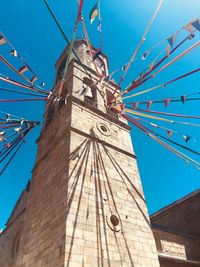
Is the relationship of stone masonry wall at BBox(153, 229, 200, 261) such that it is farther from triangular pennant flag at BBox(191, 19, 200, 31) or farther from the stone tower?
triangular pennant flag at BBox(191, 19, 200, 31)

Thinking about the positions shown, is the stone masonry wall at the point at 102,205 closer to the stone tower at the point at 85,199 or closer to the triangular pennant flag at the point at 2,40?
the stone tower at the point at 85,199

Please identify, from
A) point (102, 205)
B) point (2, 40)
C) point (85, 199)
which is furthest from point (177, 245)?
point (2, 40)

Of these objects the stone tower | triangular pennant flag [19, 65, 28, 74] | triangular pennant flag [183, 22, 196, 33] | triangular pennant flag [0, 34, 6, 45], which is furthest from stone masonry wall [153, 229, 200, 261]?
triangular pennant flag [0, 34, 6, 45]

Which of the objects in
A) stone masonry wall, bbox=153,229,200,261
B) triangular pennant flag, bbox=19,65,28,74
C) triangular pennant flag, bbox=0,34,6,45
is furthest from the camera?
stone masonry wall, bbox=153,229,200,261

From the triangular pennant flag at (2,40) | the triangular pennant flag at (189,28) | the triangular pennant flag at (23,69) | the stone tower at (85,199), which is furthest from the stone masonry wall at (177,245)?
the triangular pennant flag at (2,40)

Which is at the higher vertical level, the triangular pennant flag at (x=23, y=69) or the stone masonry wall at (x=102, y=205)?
the triangular pennant flag at (x=23, y=69)

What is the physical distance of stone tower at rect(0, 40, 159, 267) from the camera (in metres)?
6.18

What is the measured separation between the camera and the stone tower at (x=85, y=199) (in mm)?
6184

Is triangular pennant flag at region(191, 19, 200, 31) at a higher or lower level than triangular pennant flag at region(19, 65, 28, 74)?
lower

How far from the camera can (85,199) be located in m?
6.99

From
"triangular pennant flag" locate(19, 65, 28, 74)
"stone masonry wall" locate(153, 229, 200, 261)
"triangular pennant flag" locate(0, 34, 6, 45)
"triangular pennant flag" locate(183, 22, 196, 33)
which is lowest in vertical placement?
"stone masonry wall" locate(153, 229, 200, 261)

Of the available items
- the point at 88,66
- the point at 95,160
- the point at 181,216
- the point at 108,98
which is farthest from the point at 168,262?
the point at 88,66

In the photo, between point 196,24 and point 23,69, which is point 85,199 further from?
point 196,24

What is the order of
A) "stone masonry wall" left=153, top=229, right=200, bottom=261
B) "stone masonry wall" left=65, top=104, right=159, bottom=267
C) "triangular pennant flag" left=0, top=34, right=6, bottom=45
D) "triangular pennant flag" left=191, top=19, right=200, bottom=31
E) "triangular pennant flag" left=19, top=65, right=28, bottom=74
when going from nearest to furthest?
"triangular pennant flag" left=191, top=19, right=200, bottom=31
"stone masonry wall" left=65, top=104, right=159, bottom=267
"triangular pennant flag" left=0, top=34, right=6, bottom=45
"triangular pennant flag" left=19, top=65, right=28, bottom=74
"stone masonry wall" left=153, top=229, right=200, bottom=261
